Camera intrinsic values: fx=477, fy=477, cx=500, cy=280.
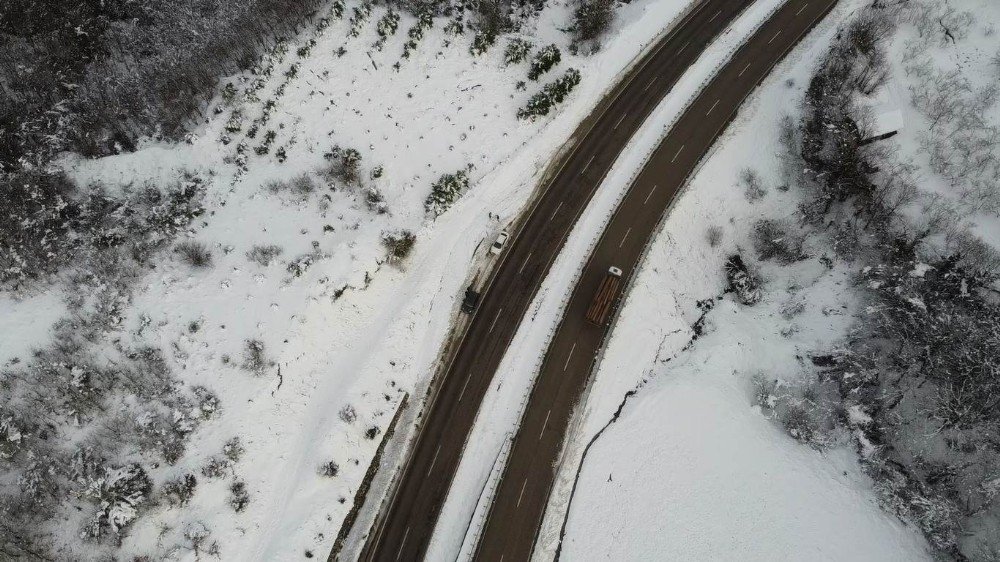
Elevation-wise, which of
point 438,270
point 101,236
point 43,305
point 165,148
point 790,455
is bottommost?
point 790,455

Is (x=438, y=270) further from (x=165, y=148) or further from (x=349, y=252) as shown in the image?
(x=165, y=148)

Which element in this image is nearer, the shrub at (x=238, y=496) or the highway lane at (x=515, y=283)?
the shrub at (x=238, y=496)

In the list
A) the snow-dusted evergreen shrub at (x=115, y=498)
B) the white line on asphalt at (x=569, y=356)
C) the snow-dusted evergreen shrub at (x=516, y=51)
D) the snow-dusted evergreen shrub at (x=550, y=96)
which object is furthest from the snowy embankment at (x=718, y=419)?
the snow-dusted evergreen shrub at (x=115, y=498)

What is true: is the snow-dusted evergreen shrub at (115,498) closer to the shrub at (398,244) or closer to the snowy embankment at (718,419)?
the shrub at (398,244)

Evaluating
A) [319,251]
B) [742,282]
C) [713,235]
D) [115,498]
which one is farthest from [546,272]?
[115,498]

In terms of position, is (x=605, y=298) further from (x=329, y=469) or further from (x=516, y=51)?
(x=516, y=51)

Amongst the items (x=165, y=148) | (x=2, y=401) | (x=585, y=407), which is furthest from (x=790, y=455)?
(x=165, y=148)

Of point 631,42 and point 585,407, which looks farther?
point 631,42
